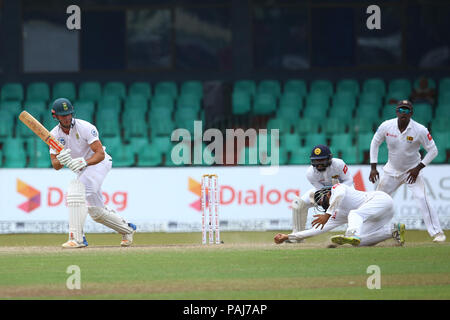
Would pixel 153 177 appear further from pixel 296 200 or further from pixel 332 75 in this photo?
pixel 332 75

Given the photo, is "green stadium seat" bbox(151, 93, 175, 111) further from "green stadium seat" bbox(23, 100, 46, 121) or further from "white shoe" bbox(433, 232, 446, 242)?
"white shoe" bbox(433, 232, 446, 242)

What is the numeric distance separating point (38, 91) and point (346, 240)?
14166 millimetres

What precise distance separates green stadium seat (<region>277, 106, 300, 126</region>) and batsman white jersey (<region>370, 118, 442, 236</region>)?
799 cm

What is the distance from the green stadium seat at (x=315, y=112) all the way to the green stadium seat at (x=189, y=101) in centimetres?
267

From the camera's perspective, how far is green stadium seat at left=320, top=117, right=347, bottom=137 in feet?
70.5

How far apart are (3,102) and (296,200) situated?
12.0 m

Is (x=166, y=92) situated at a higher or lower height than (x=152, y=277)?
higher

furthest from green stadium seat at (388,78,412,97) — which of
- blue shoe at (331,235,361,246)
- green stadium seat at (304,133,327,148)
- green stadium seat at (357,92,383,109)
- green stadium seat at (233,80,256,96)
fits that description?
blue shoe at (331,235,361,246)

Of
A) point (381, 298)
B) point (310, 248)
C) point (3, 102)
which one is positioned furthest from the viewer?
point (3, 102)

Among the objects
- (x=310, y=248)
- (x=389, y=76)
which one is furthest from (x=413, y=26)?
(x=310, y=248)

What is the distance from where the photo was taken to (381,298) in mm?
9008

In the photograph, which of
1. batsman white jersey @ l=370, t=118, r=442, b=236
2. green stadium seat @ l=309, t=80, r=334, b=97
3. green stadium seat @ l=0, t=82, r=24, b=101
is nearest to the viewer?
batsman white jersey @ l=370, t=118, r=442, b=236

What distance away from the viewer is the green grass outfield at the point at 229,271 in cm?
943

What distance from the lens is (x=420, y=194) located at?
14289 mm
